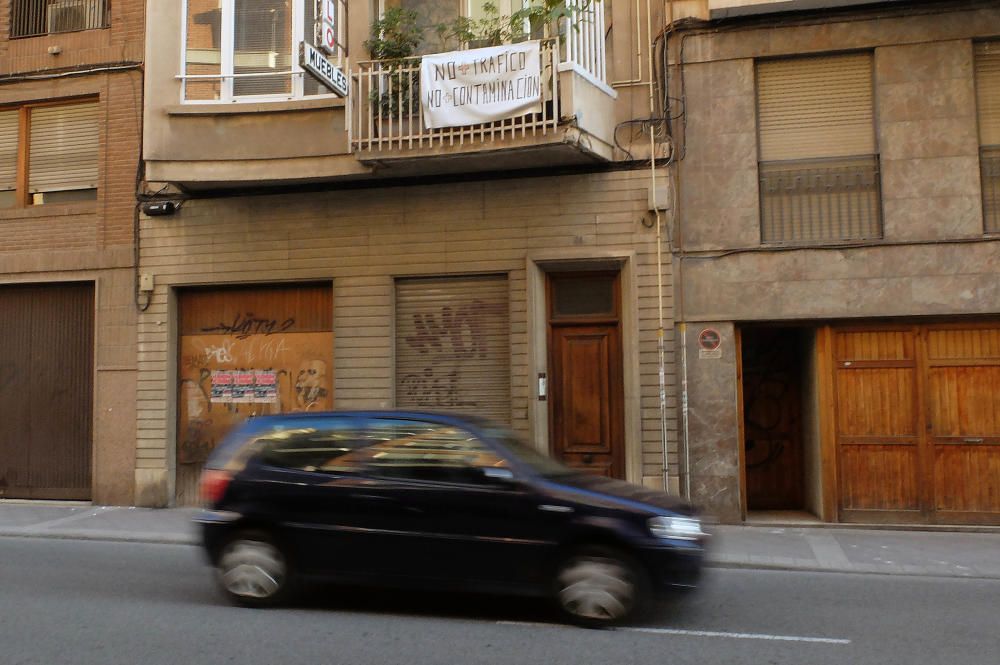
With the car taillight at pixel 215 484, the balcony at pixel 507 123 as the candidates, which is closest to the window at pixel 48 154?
the balcony at pixel 507 123

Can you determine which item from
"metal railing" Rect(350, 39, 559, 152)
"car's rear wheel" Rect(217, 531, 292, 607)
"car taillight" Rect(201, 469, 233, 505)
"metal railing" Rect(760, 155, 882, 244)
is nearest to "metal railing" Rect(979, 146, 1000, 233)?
"metal railing" Rect(760, 155, 882, 244)

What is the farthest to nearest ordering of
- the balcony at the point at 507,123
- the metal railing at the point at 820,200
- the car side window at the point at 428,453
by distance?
1. the metal railing at the point at 820,200
2. the balcony at the point at 507,123
3. the car side window at the point at 428,453

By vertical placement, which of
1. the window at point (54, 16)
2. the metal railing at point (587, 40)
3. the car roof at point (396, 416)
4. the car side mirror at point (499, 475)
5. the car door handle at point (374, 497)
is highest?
the window at point (54, 16)

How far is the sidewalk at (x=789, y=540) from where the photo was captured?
907 cm

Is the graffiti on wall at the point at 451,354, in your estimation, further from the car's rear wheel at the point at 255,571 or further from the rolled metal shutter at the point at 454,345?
the car's rear wheel at the point at 255,571

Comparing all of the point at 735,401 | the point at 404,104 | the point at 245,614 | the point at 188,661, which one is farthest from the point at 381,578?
the point at 404,104

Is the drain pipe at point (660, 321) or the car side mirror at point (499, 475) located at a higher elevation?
the drain pipe at point (660, 321)

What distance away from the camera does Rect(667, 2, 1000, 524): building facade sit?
36.4 feet

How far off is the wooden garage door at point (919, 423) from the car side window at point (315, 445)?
23.1 ft

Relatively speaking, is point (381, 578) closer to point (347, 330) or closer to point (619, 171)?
point (347, 330)

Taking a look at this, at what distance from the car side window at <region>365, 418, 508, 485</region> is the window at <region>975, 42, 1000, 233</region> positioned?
820 cm

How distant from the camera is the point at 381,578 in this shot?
6746 mm

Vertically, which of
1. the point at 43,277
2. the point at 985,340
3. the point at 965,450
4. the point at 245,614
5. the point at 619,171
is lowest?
the point at 245,614

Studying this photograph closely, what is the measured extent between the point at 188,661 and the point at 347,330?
290 inches
